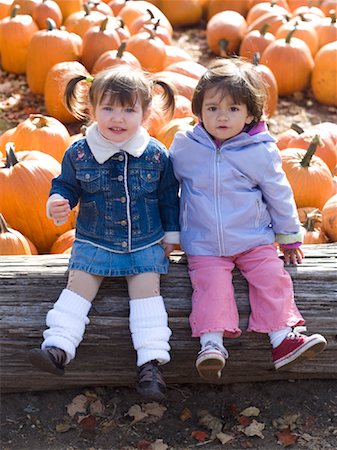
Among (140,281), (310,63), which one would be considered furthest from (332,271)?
(310,63)

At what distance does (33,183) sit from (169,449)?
5.75 ft

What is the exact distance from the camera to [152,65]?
658cm

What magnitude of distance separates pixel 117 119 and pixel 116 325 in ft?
2.94

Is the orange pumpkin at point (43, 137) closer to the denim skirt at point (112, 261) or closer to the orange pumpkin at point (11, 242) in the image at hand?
the orange pumpkin at point (11, 242)

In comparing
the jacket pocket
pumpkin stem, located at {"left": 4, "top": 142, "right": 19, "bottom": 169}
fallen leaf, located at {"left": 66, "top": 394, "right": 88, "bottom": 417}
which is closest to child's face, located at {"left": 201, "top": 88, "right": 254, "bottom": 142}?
the jacket pocket

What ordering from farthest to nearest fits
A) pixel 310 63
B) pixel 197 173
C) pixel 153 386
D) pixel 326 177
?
pixel 310 63 < pixel 326 177 < pixel 197 173 < pixel 153 386

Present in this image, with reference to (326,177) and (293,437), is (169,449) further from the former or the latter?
(326,177)

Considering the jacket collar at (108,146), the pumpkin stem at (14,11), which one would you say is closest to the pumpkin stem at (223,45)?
→ the pumpkin stem at (14,11)

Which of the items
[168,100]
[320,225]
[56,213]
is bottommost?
[320,225]

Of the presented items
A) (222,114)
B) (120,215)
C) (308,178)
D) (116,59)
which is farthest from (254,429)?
(116,59)

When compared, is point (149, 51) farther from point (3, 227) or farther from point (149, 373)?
point (149, 373)

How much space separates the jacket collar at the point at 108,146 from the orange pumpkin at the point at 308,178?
157 centimetres

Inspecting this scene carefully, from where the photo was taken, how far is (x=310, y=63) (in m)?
7.28

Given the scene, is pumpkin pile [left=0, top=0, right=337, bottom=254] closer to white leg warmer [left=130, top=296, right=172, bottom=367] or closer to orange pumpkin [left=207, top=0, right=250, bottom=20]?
orange pumpkin [left=207, top=0, right=250, bottom=20]
